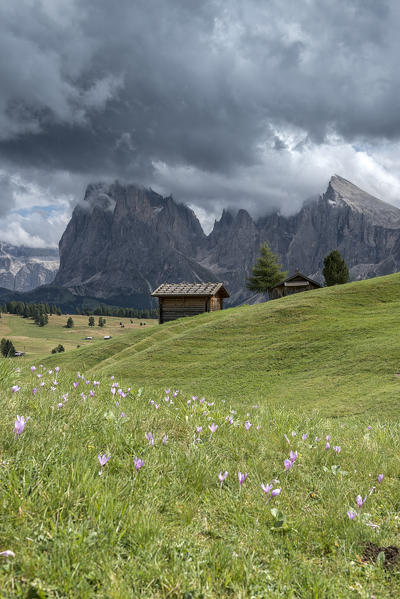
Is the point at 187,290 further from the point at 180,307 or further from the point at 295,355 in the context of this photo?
the point at 295,355

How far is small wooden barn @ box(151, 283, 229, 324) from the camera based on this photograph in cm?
5553

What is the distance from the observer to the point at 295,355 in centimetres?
2136

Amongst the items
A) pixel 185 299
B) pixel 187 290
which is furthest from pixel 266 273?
pixel 185 299

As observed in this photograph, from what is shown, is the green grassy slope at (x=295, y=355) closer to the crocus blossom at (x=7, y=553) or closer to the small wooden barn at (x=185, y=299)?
the crocus blossom at (x=7, y=553)

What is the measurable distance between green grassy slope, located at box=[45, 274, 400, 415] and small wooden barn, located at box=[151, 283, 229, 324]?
1754 cm

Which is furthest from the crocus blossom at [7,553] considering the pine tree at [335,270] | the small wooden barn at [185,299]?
the pine tree at [335,270]

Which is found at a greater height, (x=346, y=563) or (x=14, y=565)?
→ (x=14, y=565)

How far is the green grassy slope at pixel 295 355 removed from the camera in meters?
14.9

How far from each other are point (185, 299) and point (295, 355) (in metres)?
36.4

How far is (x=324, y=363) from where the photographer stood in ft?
62.4

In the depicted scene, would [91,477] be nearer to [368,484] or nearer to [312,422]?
[368,484]

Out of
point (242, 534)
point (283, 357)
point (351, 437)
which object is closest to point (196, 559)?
point (242, 534)

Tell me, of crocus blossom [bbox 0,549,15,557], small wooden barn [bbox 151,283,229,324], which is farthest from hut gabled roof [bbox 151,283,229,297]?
crocus blossom [bbox 0,549,15,557]

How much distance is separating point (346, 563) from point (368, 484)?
57.4 inches
